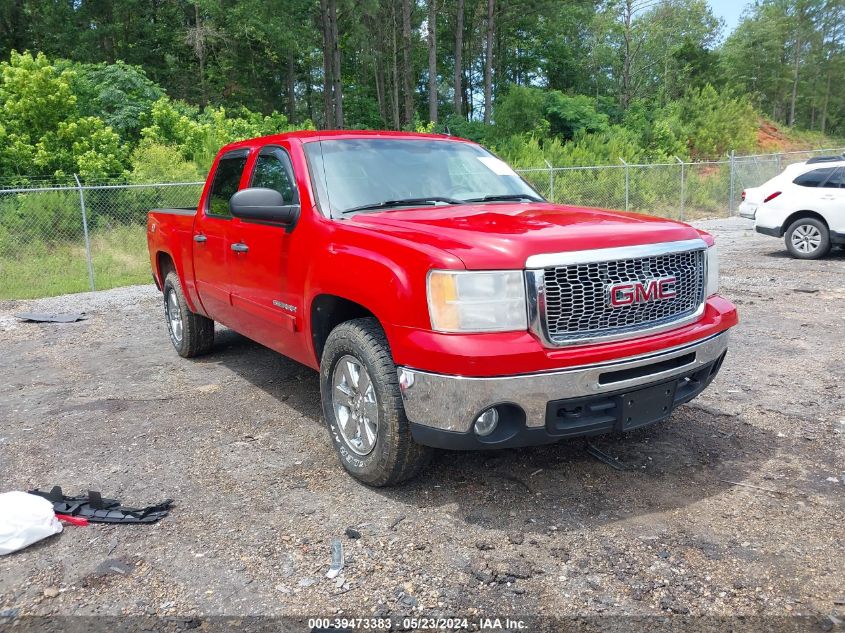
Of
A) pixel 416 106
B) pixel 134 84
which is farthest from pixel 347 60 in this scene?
pixel 134 84

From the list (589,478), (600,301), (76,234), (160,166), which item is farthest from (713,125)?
(600,301)

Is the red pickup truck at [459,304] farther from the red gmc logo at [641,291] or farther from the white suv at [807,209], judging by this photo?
the white suv at [807,209]

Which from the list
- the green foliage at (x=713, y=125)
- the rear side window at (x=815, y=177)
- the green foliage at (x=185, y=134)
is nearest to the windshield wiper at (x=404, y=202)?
the rear side window at (x=815, y=177)

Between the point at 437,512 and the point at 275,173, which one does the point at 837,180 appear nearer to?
the point at 275,173

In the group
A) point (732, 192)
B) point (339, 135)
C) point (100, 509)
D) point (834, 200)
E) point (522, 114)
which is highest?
point (522, 114)

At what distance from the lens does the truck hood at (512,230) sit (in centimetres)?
294

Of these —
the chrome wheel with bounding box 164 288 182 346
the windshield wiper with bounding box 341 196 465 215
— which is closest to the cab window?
the windshield wiper with bounding box 341 196 465 215

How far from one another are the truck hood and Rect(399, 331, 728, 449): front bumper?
536mm

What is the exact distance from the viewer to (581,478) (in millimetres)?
3613

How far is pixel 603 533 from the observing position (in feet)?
10.1

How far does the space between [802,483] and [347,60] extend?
150 feet

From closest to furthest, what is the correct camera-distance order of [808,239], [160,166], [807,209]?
[807,209] < [808,239] < [160,166]

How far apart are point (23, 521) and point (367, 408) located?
1.70 metres

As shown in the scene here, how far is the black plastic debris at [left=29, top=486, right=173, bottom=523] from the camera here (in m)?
3.31
